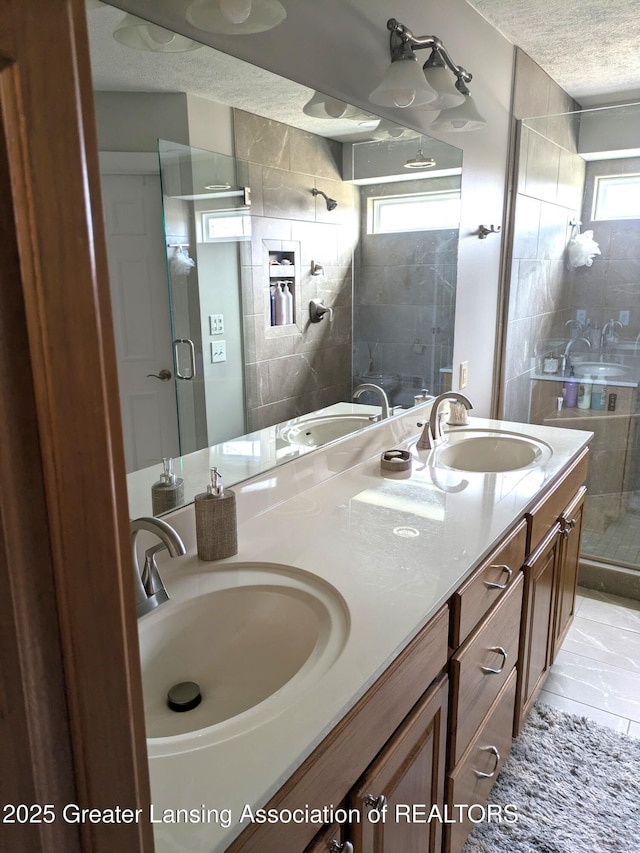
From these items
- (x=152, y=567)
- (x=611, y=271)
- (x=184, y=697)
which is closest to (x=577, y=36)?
(x=611, y=271)

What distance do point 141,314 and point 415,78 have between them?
1.13m

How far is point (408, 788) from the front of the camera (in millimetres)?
1110

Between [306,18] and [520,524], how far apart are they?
138cm

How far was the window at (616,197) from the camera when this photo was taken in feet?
9.63

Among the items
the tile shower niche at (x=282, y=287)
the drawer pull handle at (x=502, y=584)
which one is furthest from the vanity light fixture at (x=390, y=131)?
the drawer pull handle at (x=502, y=584)

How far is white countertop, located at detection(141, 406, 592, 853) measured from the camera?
0.74 metres

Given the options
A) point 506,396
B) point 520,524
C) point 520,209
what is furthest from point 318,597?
point 520,209

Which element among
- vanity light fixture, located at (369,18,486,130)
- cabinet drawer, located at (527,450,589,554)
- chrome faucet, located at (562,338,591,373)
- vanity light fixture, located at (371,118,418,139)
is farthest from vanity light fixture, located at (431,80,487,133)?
chrome faucet, located at (562,338,591,373)

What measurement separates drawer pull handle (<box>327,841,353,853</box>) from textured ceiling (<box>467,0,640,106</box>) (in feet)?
8.40

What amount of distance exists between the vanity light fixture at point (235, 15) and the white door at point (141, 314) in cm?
34

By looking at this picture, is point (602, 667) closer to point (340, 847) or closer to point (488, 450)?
point (488, 450)

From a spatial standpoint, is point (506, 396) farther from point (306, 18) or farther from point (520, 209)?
point (306, 18)

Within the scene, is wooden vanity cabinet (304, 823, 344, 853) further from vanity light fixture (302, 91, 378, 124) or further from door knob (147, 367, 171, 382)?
vanity light fixture (302, 91, 378, 124)

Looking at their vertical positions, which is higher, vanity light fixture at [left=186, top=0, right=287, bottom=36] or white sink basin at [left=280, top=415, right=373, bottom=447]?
vanity light fixture at [left=186, top=0, right=287, bottom=36]
